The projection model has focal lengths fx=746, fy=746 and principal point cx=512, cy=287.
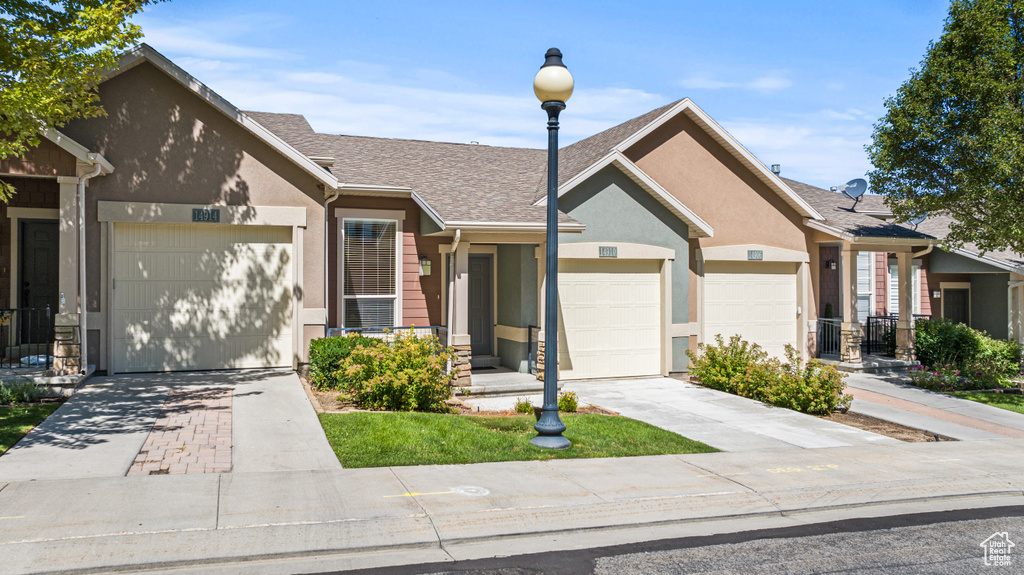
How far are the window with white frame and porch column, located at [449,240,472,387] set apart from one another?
191cm

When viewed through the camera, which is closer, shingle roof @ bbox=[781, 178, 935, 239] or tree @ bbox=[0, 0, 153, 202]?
tree @ bbox=[0, 0, 153, 202]

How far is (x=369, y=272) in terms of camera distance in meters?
14.7

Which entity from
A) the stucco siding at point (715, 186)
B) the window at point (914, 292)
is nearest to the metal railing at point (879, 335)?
the window at point (914, 292)

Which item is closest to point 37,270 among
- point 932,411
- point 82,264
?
point 82,264

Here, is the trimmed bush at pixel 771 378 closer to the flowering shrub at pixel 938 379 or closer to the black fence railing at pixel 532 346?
the flowering shrub at pixel 938 379

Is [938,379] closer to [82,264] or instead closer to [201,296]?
[201,296]

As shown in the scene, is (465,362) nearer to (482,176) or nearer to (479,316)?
(479,316)

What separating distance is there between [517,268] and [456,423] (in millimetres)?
5114

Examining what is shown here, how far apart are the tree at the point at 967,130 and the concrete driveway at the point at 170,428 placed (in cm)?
1280

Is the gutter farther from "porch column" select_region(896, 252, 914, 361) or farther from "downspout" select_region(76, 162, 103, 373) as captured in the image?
"porch column" select_region(896, 252, 914, 361)

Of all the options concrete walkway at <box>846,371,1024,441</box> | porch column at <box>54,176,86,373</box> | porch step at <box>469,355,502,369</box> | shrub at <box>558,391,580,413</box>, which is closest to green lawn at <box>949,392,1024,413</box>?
concrete walkway at <box>846,371,1024,441</box>

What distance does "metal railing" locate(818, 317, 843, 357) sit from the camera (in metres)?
18.9

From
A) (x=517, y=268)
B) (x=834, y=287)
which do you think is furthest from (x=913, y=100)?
(x=517, y=268)

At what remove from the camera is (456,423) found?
10.2 m
